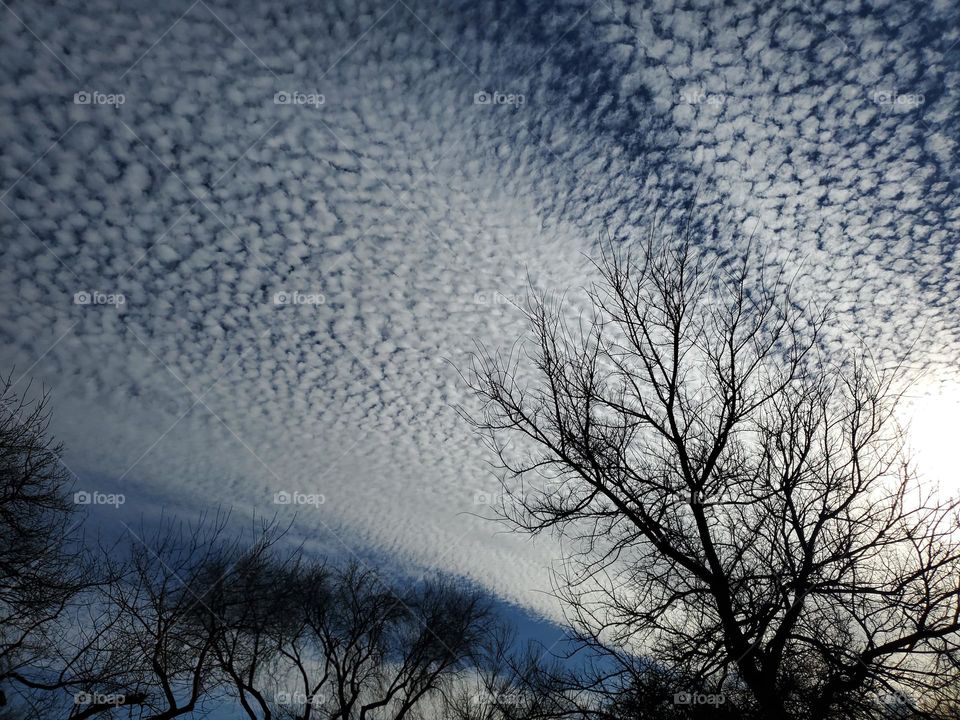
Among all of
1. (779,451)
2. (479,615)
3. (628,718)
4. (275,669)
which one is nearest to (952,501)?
(779,451)

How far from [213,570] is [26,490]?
16.0 ft

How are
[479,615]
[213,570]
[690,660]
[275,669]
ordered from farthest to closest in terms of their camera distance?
[479,615]
[275,669]
[213,570]
[690,660]

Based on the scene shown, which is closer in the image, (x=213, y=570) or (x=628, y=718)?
(x=628, y=718)

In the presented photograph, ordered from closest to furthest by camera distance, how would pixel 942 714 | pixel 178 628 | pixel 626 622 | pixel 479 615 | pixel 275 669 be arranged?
pixel 942 714 → pixel 626 622 → pixel 178 628 → pixel 275 669 → pixel 479 615

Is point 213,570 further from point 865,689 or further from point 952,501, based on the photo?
point 952,501

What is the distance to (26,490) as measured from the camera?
11.1 m

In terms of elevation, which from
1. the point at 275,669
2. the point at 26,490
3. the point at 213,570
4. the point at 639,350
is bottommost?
the point at 275,669

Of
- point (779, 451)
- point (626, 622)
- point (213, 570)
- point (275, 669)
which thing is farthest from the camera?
point (275, 669)

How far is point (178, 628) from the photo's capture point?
12.7 metres

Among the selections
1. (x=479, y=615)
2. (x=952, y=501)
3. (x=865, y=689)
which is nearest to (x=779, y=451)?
(x=952, y=501)

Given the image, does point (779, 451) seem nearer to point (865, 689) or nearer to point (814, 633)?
point (814, 633)

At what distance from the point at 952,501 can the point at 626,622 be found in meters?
3.86

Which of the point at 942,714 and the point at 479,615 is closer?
the point at 942,714

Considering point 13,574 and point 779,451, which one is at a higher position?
point 779,451
